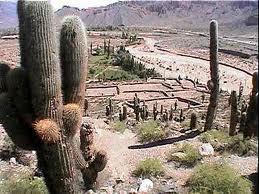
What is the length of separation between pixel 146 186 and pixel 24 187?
2929mm

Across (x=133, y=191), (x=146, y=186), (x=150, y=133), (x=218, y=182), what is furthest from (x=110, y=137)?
(x=218, y=182)

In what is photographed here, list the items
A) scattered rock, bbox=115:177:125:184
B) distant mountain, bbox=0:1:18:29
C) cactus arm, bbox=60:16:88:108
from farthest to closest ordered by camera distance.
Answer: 1. distant mountain, bbox=0:1:18:29
2. scattered rock, bbox=115:177:125:184
3. cactus arm, bbox=60:16:88:108

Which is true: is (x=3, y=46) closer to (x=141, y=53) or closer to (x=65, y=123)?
(x=141, y=53)

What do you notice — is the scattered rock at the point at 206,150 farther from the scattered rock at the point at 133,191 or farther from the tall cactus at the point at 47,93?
the tall cactus at the point at 47,93

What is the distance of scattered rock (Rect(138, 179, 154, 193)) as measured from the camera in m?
11.1

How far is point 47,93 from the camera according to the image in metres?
7.31

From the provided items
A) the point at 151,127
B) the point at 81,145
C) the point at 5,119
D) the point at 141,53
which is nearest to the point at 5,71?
the point at 5,119

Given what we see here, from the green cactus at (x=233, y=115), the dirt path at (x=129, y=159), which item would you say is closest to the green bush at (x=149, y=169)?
the dirt path at (x=129, y=159)

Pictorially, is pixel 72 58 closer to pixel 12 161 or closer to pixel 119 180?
pixel 119 180

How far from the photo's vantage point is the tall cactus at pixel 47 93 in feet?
23.6

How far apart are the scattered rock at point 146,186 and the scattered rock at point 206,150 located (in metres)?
2.66

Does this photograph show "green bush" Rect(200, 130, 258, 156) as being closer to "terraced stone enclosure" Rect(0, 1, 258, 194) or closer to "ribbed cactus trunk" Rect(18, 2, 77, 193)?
"terraced stone enclosure" Rect(0, 1, 258, 194)

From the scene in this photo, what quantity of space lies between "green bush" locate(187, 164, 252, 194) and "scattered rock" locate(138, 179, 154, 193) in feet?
3.18

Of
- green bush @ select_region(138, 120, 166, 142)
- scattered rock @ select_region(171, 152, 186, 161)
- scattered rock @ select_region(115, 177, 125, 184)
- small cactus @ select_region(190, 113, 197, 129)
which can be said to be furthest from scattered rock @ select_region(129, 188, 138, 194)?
small cactus @ select_region(190, 113, 197, 129)
